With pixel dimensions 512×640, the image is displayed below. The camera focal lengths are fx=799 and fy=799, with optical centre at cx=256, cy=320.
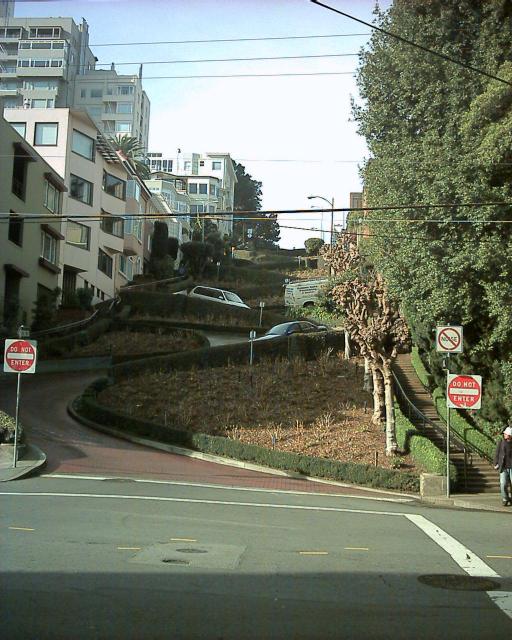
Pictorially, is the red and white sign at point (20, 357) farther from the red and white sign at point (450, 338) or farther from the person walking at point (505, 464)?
the person walking at point (505, 464)

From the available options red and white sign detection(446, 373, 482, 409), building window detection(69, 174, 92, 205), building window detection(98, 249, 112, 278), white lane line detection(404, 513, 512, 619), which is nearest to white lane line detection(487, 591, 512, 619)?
white lane line detection(404, 513, 512, 619)

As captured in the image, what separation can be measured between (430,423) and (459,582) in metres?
18.8

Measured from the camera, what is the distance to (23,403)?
33438 mm

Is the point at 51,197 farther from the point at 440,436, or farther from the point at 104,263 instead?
the point at 440,436

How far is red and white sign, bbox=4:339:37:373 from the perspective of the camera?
21438 millimetres

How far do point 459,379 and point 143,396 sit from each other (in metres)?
16.0

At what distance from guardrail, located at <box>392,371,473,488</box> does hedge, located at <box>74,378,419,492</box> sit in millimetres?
2374

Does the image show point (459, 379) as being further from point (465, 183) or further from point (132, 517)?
point (132, 517)

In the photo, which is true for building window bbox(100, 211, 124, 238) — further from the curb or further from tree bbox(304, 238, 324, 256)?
tree bbox(304, 238, 324, 256)

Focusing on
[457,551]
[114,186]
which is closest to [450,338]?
[457,551]

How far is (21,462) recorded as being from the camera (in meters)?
21.4

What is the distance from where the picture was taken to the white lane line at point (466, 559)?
822 cm

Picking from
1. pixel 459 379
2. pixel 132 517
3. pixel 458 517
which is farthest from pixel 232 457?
pixel 132 517

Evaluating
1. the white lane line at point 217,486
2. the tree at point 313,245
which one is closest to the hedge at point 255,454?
the white lane line at point 217,486
